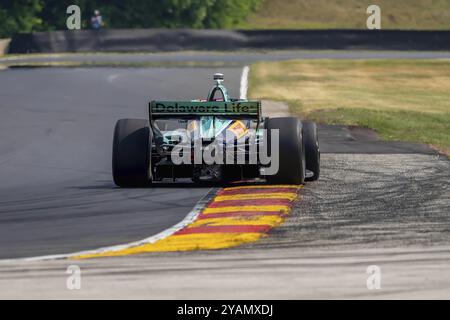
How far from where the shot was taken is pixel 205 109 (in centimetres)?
1734

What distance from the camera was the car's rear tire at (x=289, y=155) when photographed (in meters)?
16.9

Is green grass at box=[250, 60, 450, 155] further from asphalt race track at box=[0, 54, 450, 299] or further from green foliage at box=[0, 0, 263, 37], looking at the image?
green foliage at box=[0, 0, 263, 37]

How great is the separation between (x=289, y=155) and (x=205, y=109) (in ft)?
4.39

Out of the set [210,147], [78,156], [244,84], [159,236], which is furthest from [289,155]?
[244,84]

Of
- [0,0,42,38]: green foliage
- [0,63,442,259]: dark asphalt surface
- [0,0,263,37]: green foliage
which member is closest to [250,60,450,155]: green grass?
[0,63,442,259]: dark asphalt surface

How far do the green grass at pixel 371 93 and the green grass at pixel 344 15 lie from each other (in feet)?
121

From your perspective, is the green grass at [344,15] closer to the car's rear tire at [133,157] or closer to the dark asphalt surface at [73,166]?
the dark asphalt surface at [73,166]

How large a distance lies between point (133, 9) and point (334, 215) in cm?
5861

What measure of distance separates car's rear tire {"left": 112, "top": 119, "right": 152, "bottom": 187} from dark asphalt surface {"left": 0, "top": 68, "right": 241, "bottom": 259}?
0.64ft

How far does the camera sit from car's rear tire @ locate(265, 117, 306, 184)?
16922mm

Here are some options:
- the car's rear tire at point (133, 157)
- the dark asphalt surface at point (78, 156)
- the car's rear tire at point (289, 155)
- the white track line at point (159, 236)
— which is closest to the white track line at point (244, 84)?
the dark asphalt surface at point (78, 156)

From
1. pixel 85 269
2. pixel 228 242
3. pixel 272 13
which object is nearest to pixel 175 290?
pixel 85 269

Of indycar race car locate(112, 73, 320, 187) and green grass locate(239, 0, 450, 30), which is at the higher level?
green grass locate(239, 0, 450, 30)

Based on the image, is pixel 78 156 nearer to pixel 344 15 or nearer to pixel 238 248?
pixel 238 248
